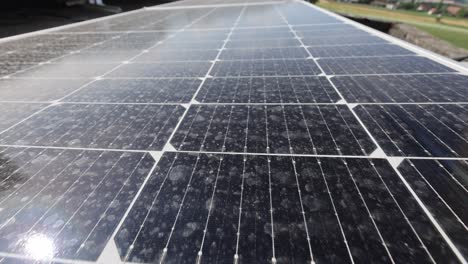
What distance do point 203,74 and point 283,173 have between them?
4.26 m

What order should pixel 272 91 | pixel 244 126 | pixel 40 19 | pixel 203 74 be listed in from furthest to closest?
pixel 40 19 → pixel 203 74 → pixel 272 91 → pixel 244 126

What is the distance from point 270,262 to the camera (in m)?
2.14

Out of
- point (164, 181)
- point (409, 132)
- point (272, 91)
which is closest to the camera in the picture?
point (164, 181)

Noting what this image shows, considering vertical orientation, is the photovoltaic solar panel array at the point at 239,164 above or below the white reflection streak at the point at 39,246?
above

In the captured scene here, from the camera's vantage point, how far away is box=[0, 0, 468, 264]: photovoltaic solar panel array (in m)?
2.34

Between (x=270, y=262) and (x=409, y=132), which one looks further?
(x=409, y=132)

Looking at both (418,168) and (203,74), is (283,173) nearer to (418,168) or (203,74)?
(418,168)

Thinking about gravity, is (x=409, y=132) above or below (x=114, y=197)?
above

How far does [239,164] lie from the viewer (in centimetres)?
335

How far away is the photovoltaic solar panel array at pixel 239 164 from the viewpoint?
7.67 feet

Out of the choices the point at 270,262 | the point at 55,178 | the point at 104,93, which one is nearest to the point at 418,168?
the point at 270,262

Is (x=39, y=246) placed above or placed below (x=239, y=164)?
below

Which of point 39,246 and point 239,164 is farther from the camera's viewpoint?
point 239,164

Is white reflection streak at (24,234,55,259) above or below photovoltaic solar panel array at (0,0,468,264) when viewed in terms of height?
below
